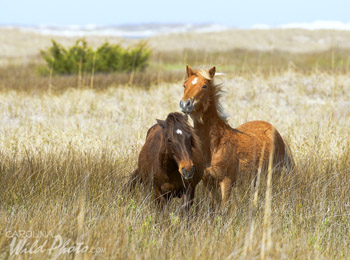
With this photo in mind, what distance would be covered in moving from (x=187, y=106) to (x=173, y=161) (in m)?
0.59

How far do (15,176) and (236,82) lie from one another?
9.66 m

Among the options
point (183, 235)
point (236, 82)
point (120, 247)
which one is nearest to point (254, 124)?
point (183, 235)

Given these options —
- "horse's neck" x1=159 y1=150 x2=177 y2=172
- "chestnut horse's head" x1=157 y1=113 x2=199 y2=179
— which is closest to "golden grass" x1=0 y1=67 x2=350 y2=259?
"horse's neck" x1=159 y1=150 x2=177 y2=172

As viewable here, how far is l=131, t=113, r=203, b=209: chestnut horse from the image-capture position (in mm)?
3875

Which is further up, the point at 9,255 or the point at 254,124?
the point at 254,124

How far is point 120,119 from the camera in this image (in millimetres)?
10484

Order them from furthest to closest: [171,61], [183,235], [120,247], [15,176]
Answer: [171,61], [15,176], [183,235], [120,247]

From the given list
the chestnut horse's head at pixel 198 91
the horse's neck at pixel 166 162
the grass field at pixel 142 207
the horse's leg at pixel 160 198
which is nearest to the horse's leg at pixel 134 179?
the grass field at pixel 142 207

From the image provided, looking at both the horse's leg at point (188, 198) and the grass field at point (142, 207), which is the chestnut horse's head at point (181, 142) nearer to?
the horse's leg at point (188, 198)

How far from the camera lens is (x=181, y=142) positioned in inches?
153

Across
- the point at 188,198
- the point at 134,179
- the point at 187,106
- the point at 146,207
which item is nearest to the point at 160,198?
the point at 146,207

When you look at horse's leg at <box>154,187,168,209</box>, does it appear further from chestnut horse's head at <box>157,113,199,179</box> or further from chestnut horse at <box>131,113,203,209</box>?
chestnut horse's head at <box>157,113,199,179</box>

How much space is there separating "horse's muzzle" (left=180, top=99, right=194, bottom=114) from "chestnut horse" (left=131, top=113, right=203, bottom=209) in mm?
227

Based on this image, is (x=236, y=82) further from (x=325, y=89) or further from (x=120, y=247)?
(x=120, y=247)
